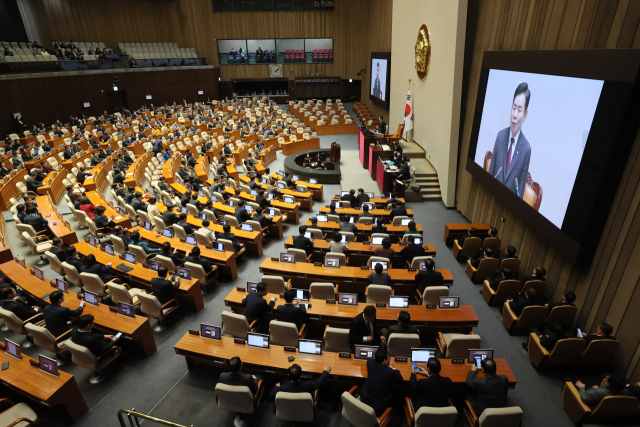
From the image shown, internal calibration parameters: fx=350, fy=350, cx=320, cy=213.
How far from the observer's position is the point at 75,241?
9.05m

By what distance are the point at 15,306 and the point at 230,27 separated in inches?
1171

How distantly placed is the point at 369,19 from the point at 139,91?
60.2 ft

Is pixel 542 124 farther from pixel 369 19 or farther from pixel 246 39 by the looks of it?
pixel 246 39

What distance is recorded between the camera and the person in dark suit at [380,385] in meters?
4.09

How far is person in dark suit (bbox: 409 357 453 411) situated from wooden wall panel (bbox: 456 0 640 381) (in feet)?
9.75

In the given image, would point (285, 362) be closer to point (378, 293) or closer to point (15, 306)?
point (378, 293)

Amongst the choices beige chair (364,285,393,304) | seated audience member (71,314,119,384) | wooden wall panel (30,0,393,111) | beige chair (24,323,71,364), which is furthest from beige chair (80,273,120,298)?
wooden wall panel (30,0,393,111)

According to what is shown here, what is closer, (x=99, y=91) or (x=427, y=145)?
(x=427, y=145)

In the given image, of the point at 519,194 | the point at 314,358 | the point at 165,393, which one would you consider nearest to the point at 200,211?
the point at 165,393

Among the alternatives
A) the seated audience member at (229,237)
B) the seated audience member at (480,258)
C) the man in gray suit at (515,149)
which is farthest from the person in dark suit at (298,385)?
the man in gray suit at (515,149)

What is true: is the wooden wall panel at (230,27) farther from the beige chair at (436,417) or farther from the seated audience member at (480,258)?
the beige chair at (436,417)

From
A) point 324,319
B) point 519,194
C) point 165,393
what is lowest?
point 165,393

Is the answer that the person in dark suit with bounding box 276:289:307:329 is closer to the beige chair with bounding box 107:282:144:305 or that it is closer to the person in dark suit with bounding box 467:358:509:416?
the person in dark suit with bounding box 467:358:509:416

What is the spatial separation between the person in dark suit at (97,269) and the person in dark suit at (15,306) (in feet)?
3.50
